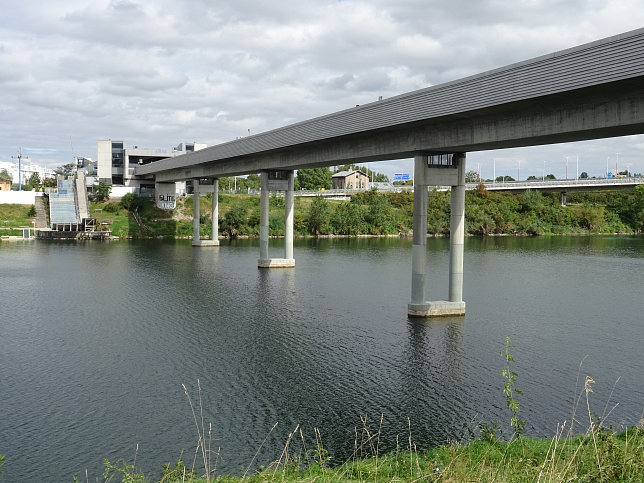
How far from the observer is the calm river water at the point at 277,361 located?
16.7m

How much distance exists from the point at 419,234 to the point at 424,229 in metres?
0.41

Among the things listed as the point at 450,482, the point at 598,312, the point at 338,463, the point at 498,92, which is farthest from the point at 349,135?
the point at 450,482

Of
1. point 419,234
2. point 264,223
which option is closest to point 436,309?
point 419,234

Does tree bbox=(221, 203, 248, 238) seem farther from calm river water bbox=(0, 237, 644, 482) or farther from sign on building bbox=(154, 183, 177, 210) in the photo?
calm river water bbox=(0, 237, 644, 482)

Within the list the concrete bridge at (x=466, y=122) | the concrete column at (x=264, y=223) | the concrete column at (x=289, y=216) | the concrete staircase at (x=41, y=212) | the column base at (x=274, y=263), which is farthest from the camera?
the concrete staircase at (x=41, y=212)

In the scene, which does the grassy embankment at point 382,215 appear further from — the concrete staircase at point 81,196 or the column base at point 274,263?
the column base at point 274,263

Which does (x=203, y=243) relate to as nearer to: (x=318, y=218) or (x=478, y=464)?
(x=318, y=218)

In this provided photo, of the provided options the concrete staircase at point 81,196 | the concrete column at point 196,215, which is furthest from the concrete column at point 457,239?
A: the concrete staircase at point 81,196

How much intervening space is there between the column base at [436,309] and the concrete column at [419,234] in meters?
0.28

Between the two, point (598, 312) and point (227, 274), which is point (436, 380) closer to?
point (598, 312)

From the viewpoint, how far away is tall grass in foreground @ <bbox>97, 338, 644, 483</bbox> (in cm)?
908

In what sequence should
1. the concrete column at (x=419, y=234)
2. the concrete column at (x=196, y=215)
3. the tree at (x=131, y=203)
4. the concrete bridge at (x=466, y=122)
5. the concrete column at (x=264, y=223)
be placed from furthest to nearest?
the tree at (x=131, y=203)
the concrete column at (x=196, y=215)
the concrete column at (x=264, y=223)
the concrete column at (x=419, y=234)
the concrete bridge at (x=466, y=122)

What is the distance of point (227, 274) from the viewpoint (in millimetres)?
50719

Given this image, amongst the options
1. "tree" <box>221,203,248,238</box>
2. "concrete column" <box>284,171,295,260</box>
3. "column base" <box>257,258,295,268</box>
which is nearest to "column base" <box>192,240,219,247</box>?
"tree" <box>221,203,248,238</box>
